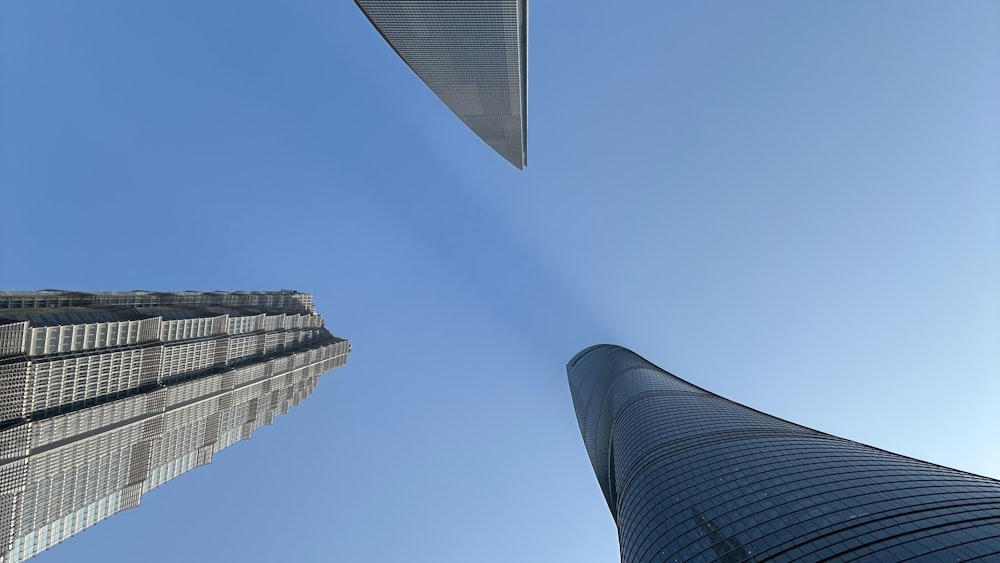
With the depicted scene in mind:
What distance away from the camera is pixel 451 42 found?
13962cm

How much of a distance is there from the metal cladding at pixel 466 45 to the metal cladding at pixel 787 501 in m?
109

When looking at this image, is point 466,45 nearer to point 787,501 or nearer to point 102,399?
point 102,399

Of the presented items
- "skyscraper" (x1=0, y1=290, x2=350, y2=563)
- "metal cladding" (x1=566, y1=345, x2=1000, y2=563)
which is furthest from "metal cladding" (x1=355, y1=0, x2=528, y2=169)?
"metal cladding" (x1=566, y1=345, x2=1000, y2=563)

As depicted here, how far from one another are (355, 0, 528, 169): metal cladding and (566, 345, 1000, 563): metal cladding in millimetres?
108946

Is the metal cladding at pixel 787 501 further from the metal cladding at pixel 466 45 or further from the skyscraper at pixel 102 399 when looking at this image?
the metal cladding at pixel 466 45

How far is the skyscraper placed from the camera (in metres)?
82.3

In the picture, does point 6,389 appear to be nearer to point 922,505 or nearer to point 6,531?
point 6,531

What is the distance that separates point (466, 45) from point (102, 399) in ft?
387

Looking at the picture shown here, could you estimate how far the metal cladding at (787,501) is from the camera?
2653 inches

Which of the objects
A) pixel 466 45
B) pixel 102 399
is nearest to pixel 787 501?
pixel 102 399

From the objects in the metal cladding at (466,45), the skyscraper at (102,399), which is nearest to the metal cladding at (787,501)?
the skyscraper at (102,399)

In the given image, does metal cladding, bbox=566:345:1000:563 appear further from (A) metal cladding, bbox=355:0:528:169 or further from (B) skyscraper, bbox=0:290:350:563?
(A) metal cladding, bbox=355:0:528:169

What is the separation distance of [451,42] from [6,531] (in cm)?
13588

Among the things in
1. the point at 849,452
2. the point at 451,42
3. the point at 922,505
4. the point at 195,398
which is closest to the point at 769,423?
the point at 849,452
